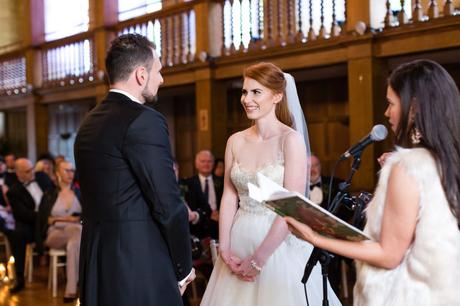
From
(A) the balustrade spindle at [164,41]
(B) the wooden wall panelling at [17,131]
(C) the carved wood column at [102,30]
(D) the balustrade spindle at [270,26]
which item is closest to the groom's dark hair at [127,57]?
(D) the balustrade spindle at [270,26]

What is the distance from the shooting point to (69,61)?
491 inches

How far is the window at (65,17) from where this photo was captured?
1349 centimetres

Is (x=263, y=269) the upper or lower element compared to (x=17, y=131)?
lower

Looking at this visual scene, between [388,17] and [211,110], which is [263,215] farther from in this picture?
[211,110]

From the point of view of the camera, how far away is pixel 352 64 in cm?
734

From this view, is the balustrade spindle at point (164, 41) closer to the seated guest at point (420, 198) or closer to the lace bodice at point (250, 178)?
the lace bodice at point (250, 178)

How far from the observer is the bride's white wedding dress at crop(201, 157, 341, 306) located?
329cm

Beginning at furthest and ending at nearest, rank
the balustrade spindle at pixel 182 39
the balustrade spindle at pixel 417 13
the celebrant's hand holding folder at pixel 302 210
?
the balustrade spindle at pixel 182 39
the balustrade spindle at pixel 417 13
the celebrant's hand holding folder at pixel 302 210

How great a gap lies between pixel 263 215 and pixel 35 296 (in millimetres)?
4589

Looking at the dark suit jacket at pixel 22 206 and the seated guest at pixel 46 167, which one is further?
the seated guest at pixel 46 167

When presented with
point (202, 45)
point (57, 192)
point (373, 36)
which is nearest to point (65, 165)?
point (57, 192)

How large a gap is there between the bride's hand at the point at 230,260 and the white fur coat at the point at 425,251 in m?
1.34

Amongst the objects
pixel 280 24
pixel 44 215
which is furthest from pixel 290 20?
pixel 44 215

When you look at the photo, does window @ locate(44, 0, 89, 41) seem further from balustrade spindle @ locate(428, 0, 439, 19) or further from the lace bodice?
the lace bodice
